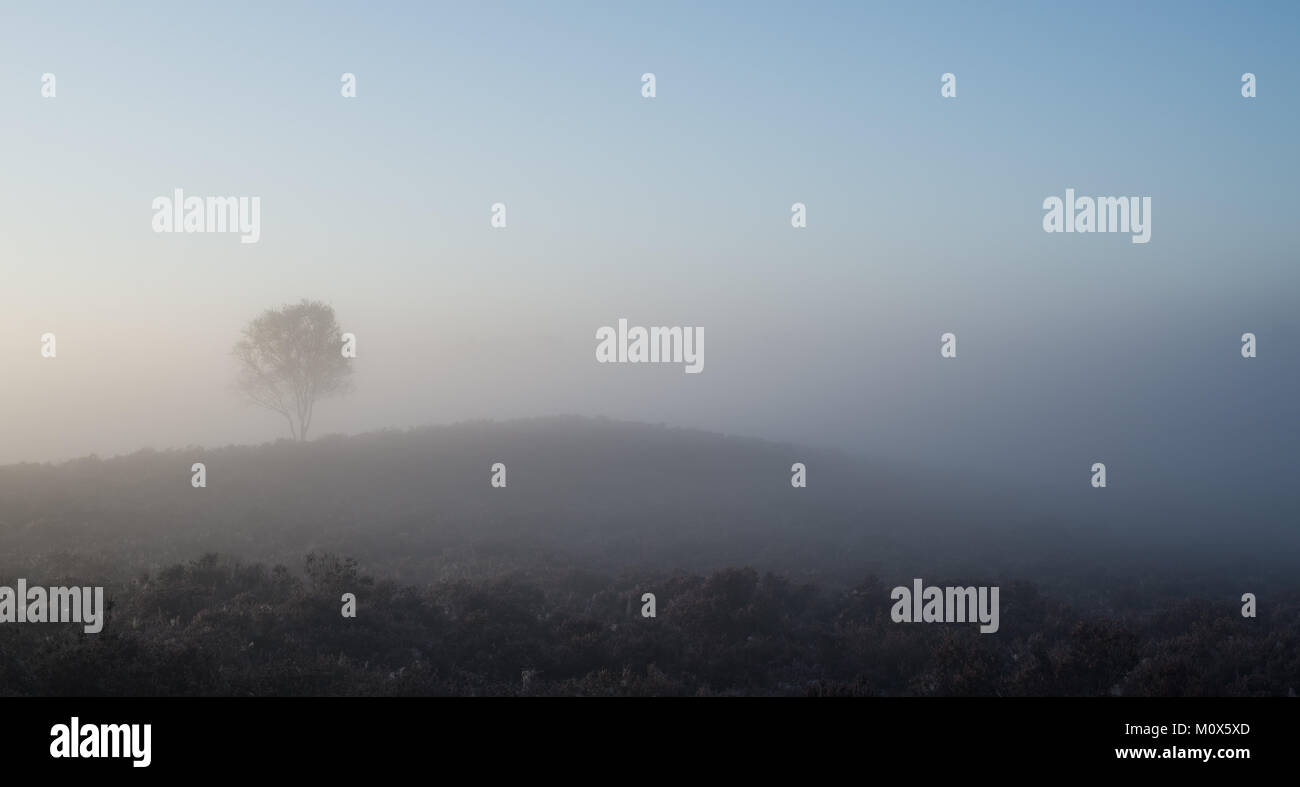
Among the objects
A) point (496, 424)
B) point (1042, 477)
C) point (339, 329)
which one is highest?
point (339, 329)

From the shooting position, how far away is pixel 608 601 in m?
19.7

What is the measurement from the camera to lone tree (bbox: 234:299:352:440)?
50.7 metres

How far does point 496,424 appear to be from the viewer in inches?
2286

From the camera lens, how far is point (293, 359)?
51.2 metres

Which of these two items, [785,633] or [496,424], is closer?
[785,633]

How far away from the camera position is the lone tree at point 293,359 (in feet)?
166

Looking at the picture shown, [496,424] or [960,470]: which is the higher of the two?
[496,424]

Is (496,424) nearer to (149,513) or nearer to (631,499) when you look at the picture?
(631,499)

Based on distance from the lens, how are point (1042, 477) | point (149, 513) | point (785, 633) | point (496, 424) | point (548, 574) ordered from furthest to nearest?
point (1042, 477) → point (496, 424) → point (149, 513) → point (548, 574) → point (785, 633)
